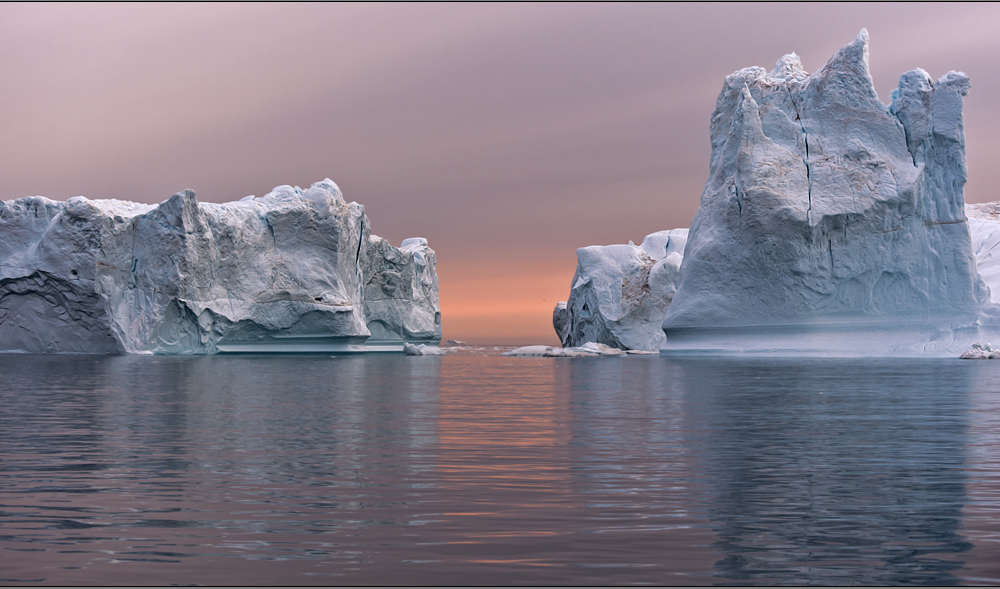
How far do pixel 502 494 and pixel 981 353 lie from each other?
32.3 m

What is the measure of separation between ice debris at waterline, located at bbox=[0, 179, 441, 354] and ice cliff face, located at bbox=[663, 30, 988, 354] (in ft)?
71.3

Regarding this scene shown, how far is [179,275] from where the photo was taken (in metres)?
42.2

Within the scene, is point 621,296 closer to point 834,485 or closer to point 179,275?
point 179,275

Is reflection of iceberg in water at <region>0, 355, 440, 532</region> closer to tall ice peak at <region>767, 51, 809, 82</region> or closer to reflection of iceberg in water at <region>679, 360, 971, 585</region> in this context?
reflection of iceberg in water at <region>679, 360, 971, 585</region>

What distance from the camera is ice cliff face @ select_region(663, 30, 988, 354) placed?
3497cm

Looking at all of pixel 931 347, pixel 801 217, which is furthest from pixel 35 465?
pixel 931 347

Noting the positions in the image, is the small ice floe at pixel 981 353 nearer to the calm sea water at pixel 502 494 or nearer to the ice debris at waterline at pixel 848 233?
the ice debris at waterline at pixel 848 233

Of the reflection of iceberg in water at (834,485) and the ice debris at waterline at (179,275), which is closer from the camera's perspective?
the reflection of iceberg in water at (834,485)

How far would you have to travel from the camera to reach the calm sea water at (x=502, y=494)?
14.3ft

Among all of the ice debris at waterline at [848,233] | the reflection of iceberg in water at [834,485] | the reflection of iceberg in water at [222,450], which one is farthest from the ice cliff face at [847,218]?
the reflection of iceberg in water at [222,450]

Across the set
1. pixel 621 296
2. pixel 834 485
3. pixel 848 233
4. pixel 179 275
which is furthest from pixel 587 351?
pixel 834 485

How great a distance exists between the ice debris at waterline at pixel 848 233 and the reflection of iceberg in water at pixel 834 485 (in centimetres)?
2048

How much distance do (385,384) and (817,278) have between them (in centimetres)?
2223

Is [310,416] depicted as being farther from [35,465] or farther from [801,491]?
[801,491]
